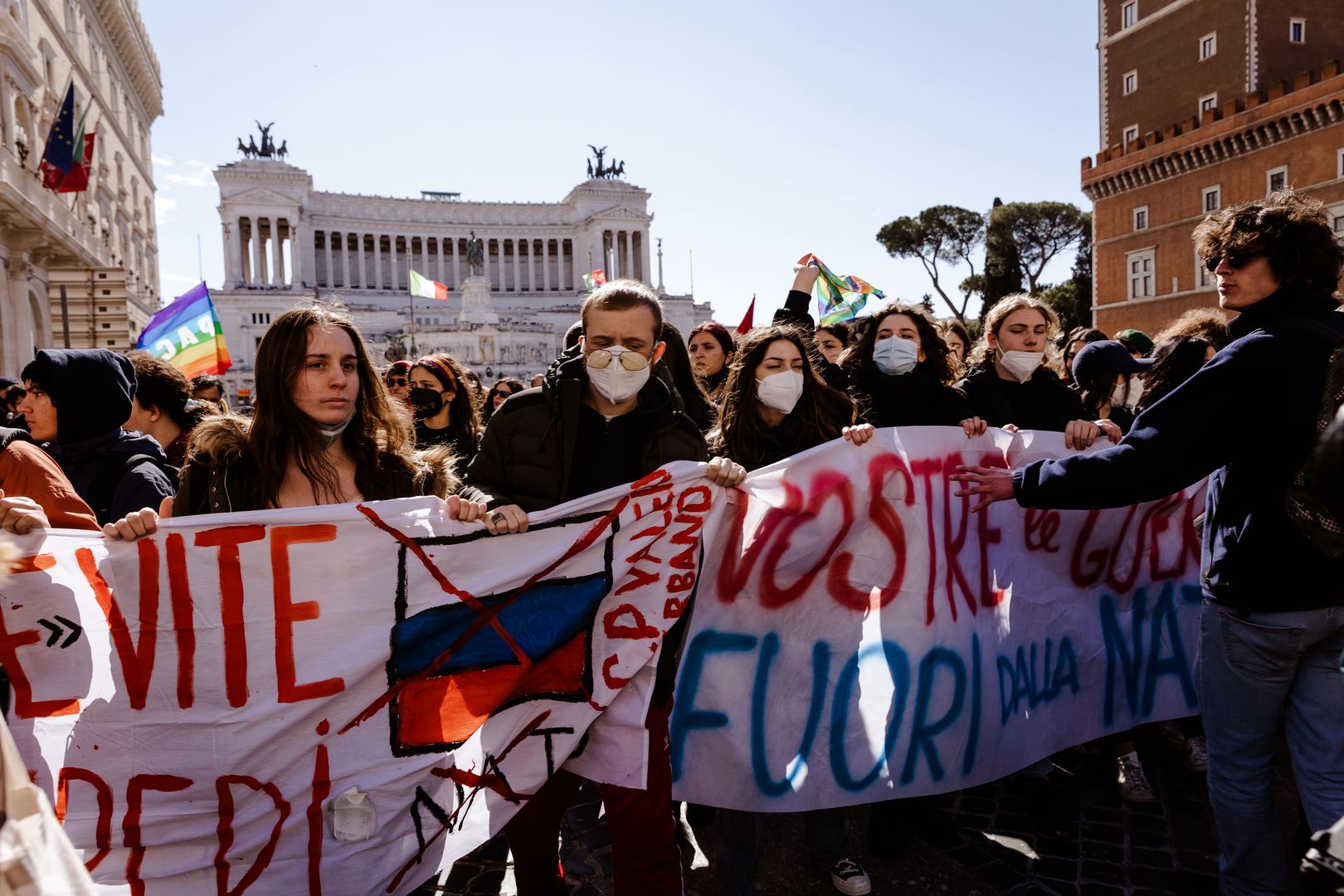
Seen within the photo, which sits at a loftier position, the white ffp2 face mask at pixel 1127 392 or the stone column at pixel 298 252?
the stone column at pixel 298 252

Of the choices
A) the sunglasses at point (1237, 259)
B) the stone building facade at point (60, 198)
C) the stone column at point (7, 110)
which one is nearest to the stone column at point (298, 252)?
the stone building facade at point (60, 198)

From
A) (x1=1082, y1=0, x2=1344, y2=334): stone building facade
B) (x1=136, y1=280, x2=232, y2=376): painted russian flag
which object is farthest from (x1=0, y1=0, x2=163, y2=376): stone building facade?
(x1=1082, y1=0, x2=1344, y2=334): stone building facade

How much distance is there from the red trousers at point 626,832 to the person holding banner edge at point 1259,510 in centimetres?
149

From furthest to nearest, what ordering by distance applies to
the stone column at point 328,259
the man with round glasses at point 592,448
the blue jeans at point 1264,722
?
the stone column at point 328,259, the man with round glasses at point 592,448, the blue jeans at point 1264,722

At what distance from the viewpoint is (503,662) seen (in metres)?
2.56

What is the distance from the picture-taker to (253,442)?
250 cm

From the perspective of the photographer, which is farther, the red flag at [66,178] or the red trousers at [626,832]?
the red flag at [66,178]

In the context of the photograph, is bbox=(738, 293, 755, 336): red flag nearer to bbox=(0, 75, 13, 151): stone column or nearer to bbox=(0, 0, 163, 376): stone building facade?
bbox=(0, 0, 163, 376): stone building facade

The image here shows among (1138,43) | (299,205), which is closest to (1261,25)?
(1138,43)

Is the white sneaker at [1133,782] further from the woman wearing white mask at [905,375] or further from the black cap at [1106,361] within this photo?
the black cap at [1106,361]

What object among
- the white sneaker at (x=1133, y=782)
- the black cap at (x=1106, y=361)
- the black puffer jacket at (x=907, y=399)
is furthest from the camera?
the black cap at (x=1106, y=361)

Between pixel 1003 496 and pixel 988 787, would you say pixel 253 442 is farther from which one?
pixel 988 787

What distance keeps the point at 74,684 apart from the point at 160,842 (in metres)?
0.47

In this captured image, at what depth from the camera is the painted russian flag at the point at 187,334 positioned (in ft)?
29.2
